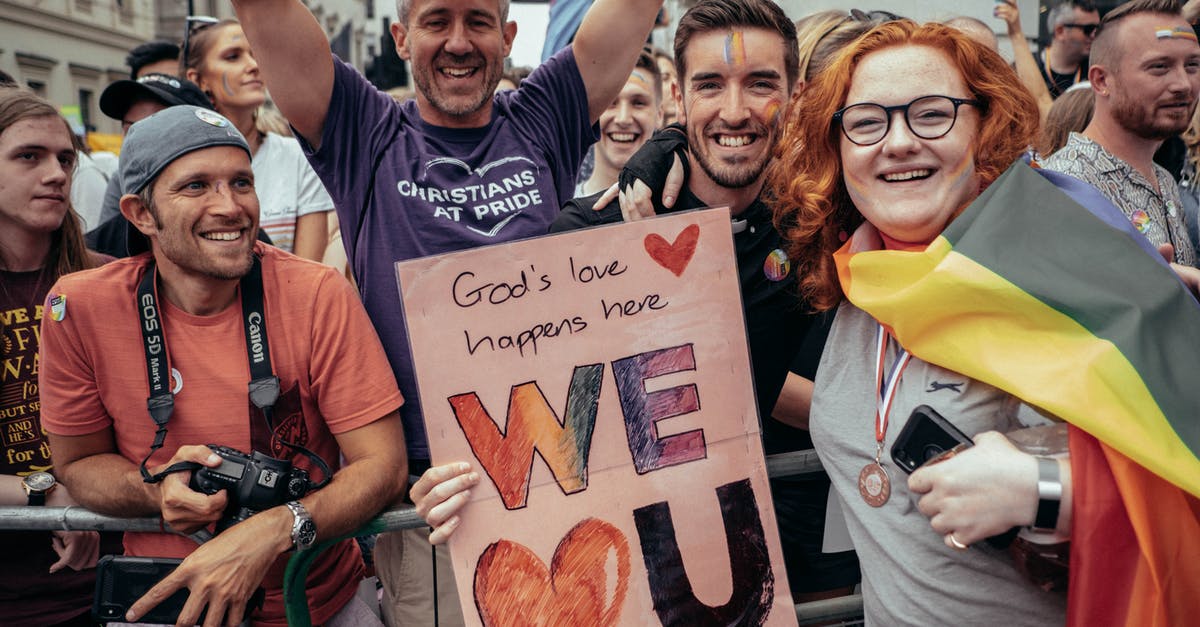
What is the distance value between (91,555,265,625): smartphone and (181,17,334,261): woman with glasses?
98.6 inches

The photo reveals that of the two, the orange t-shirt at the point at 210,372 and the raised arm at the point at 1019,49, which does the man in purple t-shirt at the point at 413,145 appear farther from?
the raised arm at the point at 1019,49

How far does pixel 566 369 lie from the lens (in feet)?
6.72

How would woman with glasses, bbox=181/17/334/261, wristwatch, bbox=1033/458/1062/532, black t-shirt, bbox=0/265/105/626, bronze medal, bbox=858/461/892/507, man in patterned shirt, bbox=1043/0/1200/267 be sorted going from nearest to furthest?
wristwatch, bbox=1033/458/1062/532 → bronze medal, bbox=858/461/892/507 → black t-shirt, bbox=0/265/105/626 → man in patterned shirt, bbox=1043/0/1200/267 → woman with glasses, bbox=181/17/334/261

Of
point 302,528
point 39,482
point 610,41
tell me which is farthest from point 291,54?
point 39,482

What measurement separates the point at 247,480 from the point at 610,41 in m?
1.74

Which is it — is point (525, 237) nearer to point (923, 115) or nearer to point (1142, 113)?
point (923, 115)

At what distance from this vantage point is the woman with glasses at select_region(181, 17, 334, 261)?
459 cm

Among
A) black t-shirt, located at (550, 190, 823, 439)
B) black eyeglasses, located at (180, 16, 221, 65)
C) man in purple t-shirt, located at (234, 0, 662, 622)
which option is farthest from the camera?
black eyeglasses, located at (180, 16, 221, 65)

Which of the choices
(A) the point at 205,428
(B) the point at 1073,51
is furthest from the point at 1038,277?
(B) the point at 1073,51

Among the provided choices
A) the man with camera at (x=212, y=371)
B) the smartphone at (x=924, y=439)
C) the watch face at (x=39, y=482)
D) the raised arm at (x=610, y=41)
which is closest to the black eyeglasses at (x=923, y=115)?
the smartphone at (x=924, y=439)

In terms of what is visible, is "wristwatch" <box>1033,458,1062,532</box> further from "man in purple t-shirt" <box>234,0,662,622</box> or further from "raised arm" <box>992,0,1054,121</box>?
"raised arm" <box>992,0,1054,121</box>

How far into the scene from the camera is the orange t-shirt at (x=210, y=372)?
2.41 meters

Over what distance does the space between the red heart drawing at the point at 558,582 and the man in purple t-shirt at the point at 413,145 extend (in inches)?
29.3

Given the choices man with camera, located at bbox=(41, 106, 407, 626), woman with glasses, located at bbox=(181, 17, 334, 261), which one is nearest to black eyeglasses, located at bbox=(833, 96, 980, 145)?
man with camera, located at bbox=(41, 106, 407, 626)
